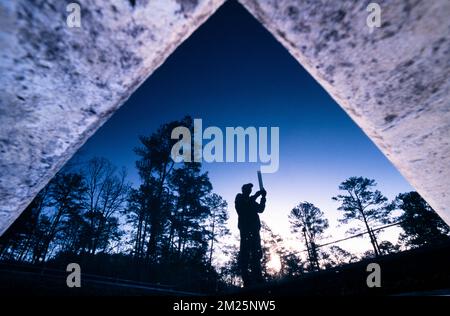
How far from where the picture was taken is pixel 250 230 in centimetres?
1087

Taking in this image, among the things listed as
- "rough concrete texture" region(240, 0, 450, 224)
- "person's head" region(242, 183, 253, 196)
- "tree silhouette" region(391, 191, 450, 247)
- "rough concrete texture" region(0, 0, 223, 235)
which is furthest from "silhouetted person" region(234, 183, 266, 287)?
"tree silhouette" region(391, 191, 450, 247)

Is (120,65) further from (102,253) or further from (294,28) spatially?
(102,253)

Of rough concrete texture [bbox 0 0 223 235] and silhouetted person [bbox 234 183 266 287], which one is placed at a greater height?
silhouetted person [bbox 234 183 266 287]

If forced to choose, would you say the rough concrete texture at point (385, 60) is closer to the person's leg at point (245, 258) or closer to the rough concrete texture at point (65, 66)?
the rough concrete texture at point (65, 66)

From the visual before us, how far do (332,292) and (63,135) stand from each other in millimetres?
A: 5623

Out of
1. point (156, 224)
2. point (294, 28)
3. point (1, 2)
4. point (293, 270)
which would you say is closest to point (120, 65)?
point (1, 2)

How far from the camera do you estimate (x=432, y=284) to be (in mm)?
4008

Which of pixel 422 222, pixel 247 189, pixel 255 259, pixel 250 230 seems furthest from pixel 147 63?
pixel 422 222

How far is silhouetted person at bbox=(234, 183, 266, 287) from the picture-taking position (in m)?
10.0

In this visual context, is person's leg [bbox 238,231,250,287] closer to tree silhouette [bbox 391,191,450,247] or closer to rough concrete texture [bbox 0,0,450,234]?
rough concrete texture [bbox 0,0,450,234]

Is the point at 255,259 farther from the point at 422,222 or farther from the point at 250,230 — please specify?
the point at 422,222

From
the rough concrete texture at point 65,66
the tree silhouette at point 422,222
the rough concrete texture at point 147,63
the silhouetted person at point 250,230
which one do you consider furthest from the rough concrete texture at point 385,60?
the tree silhouette at point 422,222

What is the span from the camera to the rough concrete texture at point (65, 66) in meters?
0.63

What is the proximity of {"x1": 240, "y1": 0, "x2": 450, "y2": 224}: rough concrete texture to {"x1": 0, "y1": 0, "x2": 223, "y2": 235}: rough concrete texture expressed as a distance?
0.32 meters
